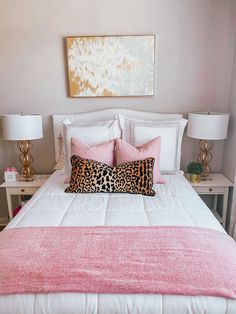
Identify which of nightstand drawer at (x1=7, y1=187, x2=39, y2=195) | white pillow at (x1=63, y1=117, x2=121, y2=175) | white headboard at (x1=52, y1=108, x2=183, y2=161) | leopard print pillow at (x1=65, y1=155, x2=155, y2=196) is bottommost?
nightstand drawer at (x1=7, y1=187, x2=39, y2=195)

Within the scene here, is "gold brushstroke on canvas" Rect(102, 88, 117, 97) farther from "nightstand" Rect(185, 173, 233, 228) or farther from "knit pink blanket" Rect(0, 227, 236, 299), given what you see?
"knit pink blanket" Rect(0, 227, 236, 299)

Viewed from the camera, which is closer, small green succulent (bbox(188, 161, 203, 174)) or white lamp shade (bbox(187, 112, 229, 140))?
Answer: white lamp shade (bbox(187, 112, 229, 140))

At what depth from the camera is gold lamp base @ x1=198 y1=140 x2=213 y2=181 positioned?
2.61 meters

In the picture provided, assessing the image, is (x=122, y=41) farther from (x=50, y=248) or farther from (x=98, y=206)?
(x=50, y=248)

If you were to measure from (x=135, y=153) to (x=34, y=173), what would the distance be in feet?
4.25

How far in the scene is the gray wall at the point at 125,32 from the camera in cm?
247

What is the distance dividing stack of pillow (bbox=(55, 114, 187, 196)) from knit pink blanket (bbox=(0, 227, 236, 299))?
56 cm

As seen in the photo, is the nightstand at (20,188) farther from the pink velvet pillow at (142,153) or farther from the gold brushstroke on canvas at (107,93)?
the gold brushstroke on canvas at (107,93)

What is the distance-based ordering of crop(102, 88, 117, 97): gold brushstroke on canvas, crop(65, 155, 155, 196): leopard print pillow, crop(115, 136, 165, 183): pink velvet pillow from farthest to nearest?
crop(102, 88, 117, 97): gold brushstroke on canvas
crop(115, 136, 165, 183): pink velvet pillow
crop(65, 155, 155, 196): leopard print pillow

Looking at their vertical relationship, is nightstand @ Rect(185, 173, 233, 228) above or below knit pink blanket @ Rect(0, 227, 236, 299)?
below

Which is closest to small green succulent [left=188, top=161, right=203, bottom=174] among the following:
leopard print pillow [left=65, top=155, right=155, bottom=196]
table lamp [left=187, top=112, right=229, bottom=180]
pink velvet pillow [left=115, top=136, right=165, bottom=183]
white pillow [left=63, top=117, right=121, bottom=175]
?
table lamp [left=187, top=112, right=229, bottom=180]

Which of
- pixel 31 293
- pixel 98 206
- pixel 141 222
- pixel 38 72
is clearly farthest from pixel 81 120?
pixel 31 293

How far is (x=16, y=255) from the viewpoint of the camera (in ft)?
4.02

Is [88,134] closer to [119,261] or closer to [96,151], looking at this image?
[96,151]
